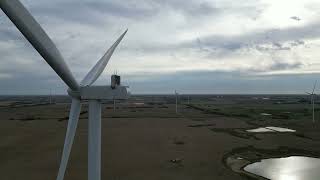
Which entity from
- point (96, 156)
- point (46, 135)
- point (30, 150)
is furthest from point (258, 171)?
point (46, 135)

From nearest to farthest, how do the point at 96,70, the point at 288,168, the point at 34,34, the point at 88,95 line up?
1. the point at 34,34
2. the point at 88,95
3. the point at 96,70
4. the point at 288,168

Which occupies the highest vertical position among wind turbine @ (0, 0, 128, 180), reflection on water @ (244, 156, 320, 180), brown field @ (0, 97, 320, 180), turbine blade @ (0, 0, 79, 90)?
turbine blade @ (0, 0, 79, 90)

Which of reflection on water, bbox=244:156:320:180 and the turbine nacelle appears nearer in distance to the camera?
the turbine nacelle

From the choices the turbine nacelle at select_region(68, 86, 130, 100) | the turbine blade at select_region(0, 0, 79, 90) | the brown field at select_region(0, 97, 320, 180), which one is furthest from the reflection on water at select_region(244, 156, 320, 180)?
the turbine blade at select_region(0, 0, 79, 90)

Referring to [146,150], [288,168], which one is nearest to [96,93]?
[288,168]

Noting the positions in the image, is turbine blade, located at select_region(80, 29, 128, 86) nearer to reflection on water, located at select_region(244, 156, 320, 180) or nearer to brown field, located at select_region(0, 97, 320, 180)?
brown field, located at select_region(0, 97, 320, 180)

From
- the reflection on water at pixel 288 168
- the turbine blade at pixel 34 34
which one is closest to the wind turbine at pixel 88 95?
the turbine blade at pixel 34 34

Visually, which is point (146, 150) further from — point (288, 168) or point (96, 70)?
point (96, 70)
